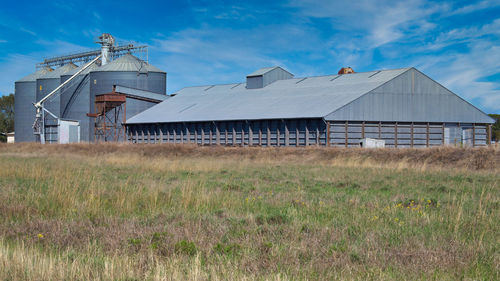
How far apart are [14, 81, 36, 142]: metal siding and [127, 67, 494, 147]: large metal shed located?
33.6 metres

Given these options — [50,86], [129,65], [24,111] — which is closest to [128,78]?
[129,65]

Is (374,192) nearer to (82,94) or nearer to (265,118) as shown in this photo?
(265,118)

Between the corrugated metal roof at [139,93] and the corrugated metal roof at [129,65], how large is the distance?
516 cm

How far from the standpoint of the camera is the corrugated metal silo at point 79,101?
71.0m

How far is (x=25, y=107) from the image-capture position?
83750 mm

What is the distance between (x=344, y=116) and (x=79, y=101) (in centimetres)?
4462

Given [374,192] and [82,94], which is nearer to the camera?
[374,192]

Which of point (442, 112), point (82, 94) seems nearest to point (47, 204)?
point (442, 112)

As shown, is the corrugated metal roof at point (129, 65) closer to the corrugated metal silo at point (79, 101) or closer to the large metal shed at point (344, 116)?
the corrugated metal silo at point (79, 101)

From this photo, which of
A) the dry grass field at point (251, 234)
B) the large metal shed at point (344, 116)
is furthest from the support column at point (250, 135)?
the dry grass field at point (251, 234)

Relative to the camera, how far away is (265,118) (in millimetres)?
48625

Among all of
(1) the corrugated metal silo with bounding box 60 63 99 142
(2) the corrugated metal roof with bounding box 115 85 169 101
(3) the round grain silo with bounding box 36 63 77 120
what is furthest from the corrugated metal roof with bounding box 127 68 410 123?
(3) the round grain silo with bounding box 36 63 77 120

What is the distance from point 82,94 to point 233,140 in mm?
31992

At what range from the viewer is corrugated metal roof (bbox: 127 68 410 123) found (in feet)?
159
